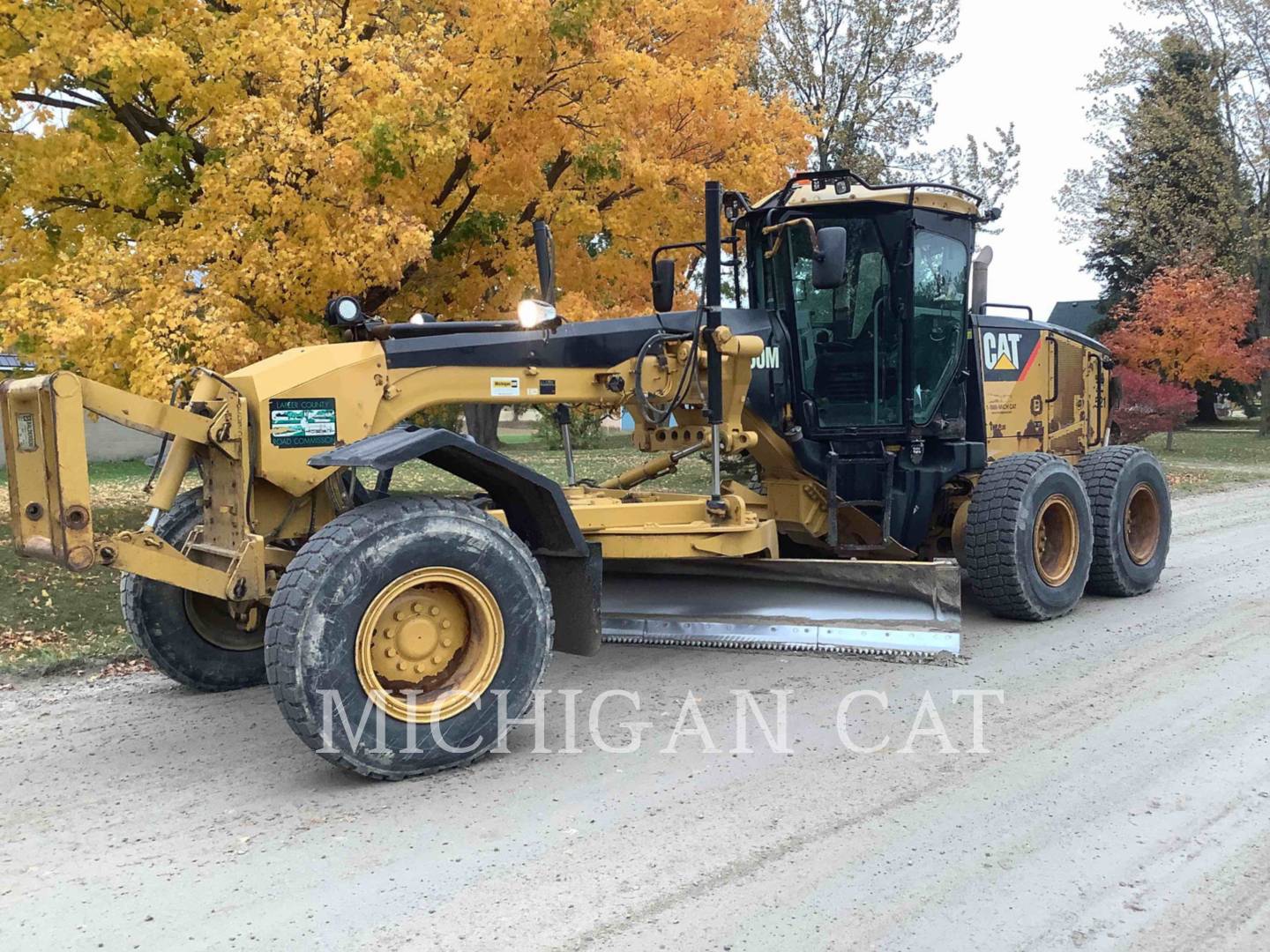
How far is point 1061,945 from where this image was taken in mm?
3117

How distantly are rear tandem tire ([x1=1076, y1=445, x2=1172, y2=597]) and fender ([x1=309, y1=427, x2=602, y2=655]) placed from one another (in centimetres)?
457

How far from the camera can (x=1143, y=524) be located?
8.58 meters

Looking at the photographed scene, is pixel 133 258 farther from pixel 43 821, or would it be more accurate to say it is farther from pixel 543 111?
pixel 43 821

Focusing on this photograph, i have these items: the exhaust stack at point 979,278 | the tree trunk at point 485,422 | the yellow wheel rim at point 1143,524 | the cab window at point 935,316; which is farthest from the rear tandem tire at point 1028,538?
the tree trunk at point 485,422

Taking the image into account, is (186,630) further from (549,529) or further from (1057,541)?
(1057,541)

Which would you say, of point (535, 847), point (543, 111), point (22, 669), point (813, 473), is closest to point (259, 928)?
point (535, 847)

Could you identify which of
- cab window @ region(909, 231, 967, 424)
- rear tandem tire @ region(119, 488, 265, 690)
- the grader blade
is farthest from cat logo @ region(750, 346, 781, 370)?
rear tandem tire @ region(119, 488, 265, 690)

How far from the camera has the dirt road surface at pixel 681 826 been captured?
3236mm

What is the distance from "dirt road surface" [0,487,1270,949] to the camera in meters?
3.24

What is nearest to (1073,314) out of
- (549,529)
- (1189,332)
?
(1189,332)

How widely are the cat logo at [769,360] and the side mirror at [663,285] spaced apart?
0.70 m

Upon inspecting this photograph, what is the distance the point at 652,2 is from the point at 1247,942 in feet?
31.2

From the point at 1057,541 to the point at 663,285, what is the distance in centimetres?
341

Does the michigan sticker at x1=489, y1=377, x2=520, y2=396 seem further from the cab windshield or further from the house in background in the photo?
the house in background
